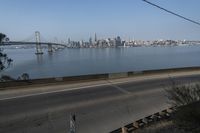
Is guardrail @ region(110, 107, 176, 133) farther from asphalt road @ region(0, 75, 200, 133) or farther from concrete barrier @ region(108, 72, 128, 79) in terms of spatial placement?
concrete barrier @ region(108, 72, 128, 79)

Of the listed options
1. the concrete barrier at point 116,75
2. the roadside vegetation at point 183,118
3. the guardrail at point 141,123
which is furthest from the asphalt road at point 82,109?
the concrete barrier at point 116,75

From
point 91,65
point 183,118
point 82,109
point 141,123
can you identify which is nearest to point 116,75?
point 82,109

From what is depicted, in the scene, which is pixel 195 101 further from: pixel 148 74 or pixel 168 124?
pixel 148 74

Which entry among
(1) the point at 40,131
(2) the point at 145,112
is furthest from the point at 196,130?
(2) the point at 145,112

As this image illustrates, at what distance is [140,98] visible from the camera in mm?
14641

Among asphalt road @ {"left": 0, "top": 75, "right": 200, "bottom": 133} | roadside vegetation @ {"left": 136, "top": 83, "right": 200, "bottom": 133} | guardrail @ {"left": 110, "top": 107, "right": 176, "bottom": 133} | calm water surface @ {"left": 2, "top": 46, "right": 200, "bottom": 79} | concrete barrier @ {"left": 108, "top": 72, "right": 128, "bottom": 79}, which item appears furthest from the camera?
calm water surface @ {"left": 2, "top": 46, "right": 200, "bottom": 79}

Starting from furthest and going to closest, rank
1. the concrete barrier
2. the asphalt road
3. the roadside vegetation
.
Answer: the concrete barrier < the asphalt road < the roadside vegetation

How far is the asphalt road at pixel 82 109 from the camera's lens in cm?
952

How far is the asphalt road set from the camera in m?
9.52

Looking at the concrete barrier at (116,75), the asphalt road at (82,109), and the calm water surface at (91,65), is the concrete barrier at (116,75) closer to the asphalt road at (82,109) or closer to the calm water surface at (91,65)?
the asphalt road at (82,109)

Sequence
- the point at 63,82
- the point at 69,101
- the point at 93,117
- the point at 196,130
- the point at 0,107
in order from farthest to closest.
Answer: the point at 63,82
the point at 69,101
the point at 0,107
the point at 93,117
the point at 196,130

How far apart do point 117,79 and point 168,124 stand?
12.5 metres

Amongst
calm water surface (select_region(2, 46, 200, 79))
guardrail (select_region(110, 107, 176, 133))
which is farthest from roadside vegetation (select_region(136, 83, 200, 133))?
calm water surface (select_region(2, 46, 200, 79))

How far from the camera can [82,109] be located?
11.8 meters
